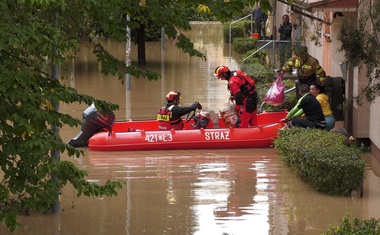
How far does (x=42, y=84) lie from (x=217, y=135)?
811cm

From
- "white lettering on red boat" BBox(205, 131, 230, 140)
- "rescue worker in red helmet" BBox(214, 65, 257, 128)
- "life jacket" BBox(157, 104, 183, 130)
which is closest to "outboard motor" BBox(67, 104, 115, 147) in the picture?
"life jacket" BBox(157, 104, 183, 130)

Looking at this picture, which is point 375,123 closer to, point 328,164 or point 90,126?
point 328,164

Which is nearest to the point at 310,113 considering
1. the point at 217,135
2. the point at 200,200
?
the point at 217,135

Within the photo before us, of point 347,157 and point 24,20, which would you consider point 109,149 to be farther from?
point 24,20

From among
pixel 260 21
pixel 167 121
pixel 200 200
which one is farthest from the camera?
pixel 260 21

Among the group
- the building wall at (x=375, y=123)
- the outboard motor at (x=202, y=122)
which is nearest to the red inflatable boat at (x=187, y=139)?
the outboard motor at (x=202, y=122)

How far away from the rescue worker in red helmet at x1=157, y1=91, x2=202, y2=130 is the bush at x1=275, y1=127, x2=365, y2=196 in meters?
3.49

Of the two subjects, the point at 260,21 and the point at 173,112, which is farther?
the point at 260,21

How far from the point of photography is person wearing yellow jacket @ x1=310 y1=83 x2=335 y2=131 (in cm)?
1652

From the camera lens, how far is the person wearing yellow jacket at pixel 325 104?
16.5 metres

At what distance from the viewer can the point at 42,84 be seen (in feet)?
29.0

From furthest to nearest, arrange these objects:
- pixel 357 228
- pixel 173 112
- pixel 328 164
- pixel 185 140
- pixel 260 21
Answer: pixel 260 21
pixel 173 112
pixel 185 140
pixel 328 164
pixel 357 228

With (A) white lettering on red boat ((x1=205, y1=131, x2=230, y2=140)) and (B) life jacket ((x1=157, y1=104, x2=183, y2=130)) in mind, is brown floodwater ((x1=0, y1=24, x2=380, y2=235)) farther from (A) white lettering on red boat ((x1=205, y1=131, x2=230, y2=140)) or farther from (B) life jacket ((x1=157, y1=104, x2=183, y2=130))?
(B) life jacket ((x1=157, y1=104, x2=183, y2=130))

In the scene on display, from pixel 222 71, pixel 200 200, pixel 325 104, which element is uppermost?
pixel 222 71
